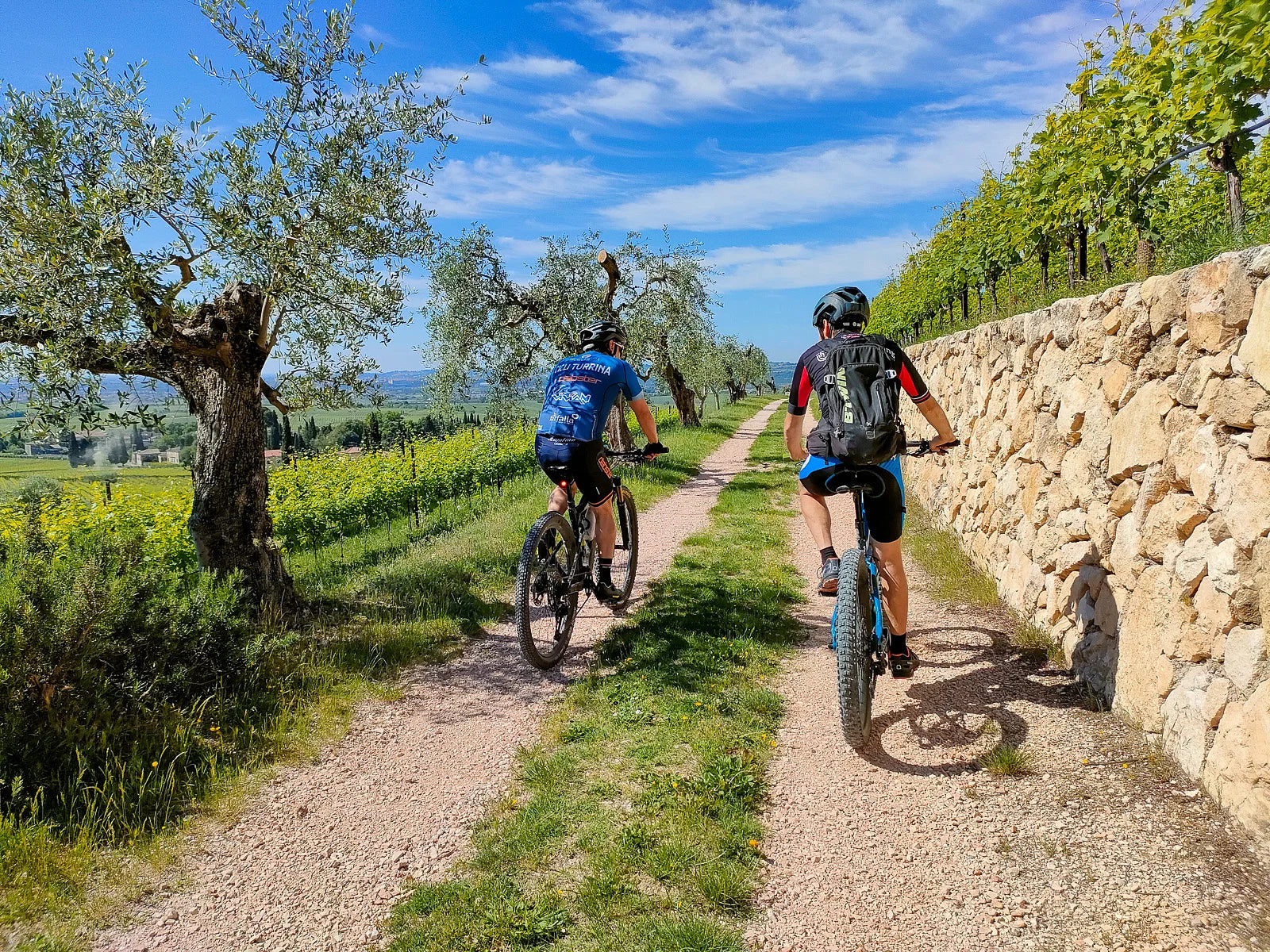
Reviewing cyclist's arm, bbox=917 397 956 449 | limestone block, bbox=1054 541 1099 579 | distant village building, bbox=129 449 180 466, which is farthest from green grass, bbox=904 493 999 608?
distant village building, bbox=129 449 180 466

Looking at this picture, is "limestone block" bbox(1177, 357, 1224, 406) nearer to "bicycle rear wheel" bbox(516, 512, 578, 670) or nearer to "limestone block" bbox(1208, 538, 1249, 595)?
"limestone block" bbox(1208, 538, 1249, 595)

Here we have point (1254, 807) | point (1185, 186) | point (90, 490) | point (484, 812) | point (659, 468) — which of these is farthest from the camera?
point (659, 468)

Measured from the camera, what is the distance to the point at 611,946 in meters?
2.57

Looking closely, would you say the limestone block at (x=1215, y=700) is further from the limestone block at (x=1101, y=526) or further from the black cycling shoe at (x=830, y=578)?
the black cycling shoe at (x=830, y=578)

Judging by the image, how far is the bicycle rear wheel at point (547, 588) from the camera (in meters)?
4.92

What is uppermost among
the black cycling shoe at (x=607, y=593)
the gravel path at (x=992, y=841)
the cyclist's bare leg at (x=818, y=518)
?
the cyclist's bare leg at (x=818, y=518)

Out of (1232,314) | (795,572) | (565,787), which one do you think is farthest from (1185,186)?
(565,787)

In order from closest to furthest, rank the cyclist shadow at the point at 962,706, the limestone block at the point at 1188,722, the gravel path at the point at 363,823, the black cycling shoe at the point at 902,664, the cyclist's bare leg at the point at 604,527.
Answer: the gravel path at the point at 363,823 < the limestone block at the point at 1188,722 < the cyclist shadow at the point at 962,706 < the black cycling shoe at the point at 902,664 < the cyclist's bare leg at the point at 604,527

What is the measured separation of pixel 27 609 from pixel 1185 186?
12.4 meters

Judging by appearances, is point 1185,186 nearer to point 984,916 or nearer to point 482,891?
point 984,916

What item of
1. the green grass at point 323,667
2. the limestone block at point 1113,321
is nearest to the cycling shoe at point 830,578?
the limestone block at point 1113,321

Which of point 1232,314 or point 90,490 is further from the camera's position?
point 90,490

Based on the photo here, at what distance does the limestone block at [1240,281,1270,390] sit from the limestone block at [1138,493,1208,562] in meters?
0.69

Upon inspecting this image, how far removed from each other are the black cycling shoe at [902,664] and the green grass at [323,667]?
3386mm
